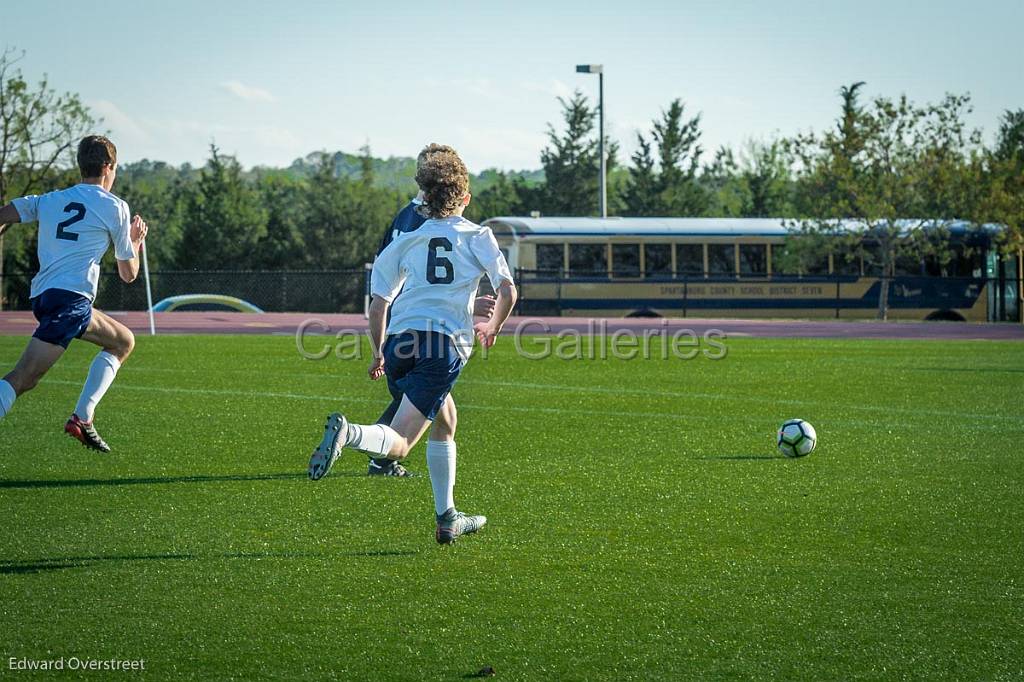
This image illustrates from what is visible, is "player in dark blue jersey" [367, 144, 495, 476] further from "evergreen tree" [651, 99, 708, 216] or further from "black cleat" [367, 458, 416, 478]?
"evergreen tree" [651, 99, 708, 216]

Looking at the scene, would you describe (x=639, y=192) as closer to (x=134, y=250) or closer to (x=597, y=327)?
(x=597, y=327)

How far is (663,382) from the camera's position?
16266 millimetres

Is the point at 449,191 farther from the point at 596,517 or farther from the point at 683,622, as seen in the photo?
the point at 683,622

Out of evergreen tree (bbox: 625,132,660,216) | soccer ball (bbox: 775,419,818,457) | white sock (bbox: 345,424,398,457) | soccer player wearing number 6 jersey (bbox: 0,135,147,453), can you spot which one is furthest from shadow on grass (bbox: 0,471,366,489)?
evergreen tree (bbox: 625,132,660,216)

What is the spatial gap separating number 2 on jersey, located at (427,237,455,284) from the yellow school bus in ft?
101

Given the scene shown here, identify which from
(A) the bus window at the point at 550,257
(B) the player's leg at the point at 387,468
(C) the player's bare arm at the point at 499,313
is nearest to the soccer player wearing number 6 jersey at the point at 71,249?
(B) the player's leg at the point at 387,468

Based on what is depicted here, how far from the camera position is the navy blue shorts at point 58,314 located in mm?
8305

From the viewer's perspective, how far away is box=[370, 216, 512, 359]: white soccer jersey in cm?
627

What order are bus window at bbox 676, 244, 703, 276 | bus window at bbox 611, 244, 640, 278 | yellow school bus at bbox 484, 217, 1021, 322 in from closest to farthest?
yellow school bus at bbox 484, 217, 1021, 322 → bus window at bbox 611, 244, 640, 278 → bus window at bbox 676, 244, 703, 276

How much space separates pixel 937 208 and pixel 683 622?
37565mm

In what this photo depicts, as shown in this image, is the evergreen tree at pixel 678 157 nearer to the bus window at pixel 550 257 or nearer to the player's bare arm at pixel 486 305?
the bus window at pixel 550 257

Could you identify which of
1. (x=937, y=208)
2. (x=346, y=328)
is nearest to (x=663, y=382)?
(x=346, y=328)

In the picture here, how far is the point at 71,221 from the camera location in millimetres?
8312

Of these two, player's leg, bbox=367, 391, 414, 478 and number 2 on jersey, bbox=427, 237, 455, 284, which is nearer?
number 2 on jersey, bbox=427, 237, 455, 284
